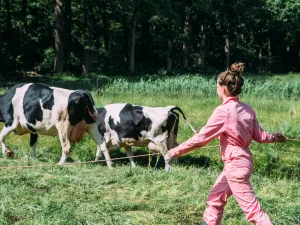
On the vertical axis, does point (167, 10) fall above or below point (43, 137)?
above

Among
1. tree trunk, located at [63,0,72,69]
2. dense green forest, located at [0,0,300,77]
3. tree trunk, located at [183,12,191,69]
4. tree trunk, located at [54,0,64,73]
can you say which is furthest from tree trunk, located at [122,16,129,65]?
tree trunk, located at [54,0,64,73]

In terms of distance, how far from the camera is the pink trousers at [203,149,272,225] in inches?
189

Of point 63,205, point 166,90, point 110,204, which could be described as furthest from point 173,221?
point 166,90

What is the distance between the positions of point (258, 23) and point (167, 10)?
1718 centimetres

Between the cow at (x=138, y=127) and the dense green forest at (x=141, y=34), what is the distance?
23122 mm

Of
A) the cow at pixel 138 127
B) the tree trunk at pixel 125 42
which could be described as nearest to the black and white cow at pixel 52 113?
the cow at pixel 138 127

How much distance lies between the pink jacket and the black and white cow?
4817mm

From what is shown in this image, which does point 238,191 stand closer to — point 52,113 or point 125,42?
point 52,113

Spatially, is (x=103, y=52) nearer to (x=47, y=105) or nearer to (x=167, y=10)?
(x=167, y=10)

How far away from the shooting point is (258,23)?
48.8 m

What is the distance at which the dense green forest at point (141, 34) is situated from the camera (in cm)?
3653

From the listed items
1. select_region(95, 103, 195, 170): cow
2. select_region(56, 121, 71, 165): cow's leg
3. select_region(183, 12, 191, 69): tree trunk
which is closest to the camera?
select_region(56, 121, 71, 165): cow's leg

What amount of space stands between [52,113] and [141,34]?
1453 inches

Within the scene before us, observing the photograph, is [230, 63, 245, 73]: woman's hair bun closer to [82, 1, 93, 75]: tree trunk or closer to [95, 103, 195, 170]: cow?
[95, 103, 195, 170]: cow
